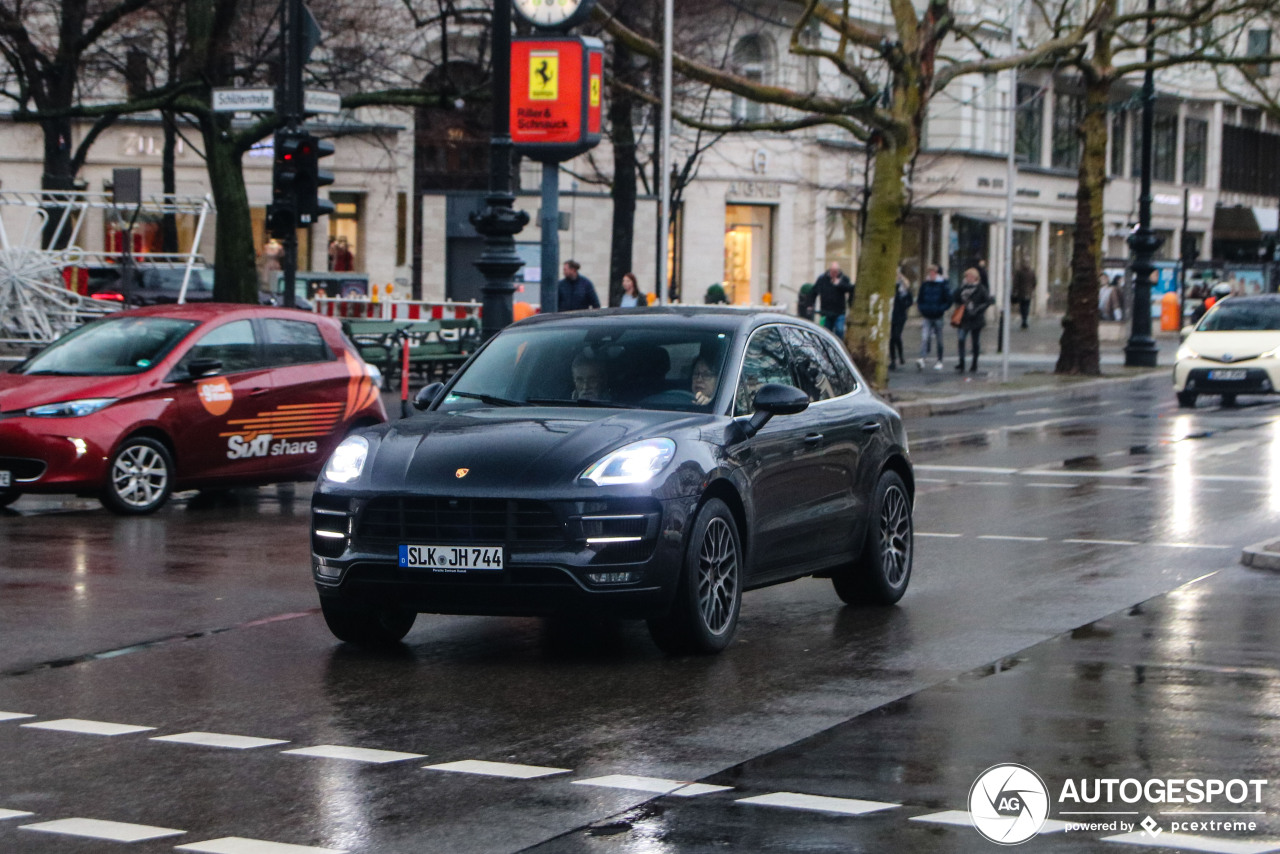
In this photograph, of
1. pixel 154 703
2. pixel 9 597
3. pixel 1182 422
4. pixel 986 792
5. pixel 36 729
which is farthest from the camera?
pixel 1182 422

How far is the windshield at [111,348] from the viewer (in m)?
15.7

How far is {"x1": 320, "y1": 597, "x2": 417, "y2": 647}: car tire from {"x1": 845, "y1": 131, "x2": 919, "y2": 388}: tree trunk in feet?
66.5

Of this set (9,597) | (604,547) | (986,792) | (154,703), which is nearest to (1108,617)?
(604,547)

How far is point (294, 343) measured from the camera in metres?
16.8

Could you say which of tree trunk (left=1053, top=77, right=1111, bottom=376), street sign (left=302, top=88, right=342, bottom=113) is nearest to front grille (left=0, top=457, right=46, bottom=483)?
street sign (left=302, top=88, right=342, bottom=113)

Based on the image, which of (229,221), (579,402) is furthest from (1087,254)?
(579,402)

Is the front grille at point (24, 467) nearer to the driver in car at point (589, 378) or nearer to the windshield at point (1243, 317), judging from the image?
the driver in car at point (589, 378)

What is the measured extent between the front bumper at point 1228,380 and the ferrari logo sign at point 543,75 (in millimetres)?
12862

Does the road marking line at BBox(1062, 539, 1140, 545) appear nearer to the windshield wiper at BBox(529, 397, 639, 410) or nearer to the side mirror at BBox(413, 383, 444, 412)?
the windshield wiper at BBox(529, 397, 639, 410)

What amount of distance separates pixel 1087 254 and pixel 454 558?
100ft

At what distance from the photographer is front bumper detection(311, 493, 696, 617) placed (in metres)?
8.34

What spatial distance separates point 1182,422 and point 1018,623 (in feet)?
56.7

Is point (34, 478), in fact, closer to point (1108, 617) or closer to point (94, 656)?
point (94, 656)

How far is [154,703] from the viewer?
7859mm
